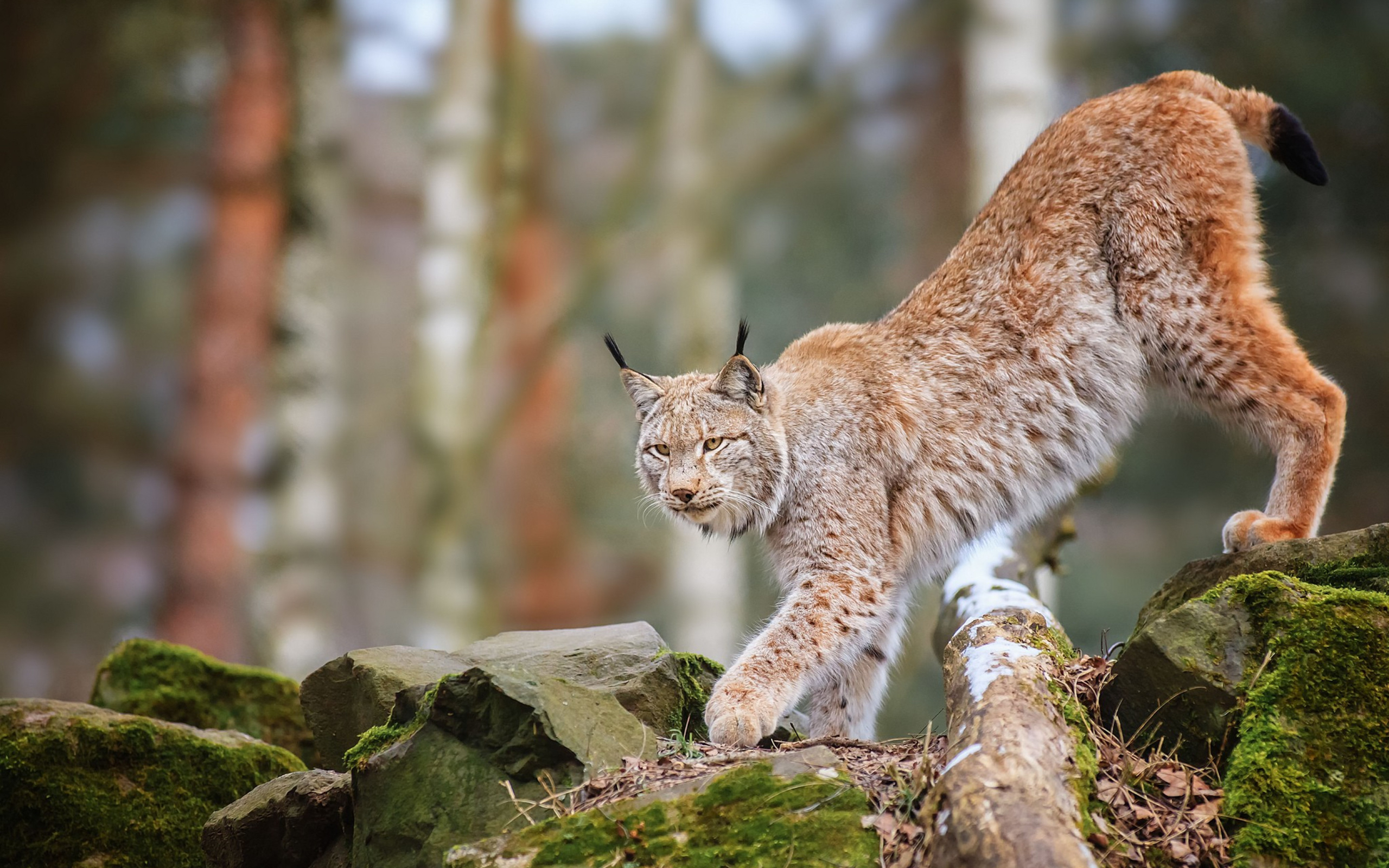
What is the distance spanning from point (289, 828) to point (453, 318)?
9.47 m

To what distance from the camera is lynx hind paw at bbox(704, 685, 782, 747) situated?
369cm

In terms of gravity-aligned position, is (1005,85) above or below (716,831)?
above

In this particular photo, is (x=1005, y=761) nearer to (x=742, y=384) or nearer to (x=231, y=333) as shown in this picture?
(x=742, y=384)

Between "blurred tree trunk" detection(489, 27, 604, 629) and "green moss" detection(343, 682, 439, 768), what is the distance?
9.07 metres

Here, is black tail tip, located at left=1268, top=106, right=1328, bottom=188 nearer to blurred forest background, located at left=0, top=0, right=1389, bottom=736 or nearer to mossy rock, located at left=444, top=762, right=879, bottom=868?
mossy rock, located at left=444, top=762, right=879, bottom=868

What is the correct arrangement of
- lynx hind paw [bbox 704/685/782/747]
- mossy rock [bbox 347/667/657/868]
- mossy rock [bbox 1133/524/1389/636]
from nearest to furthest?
1. mossy rock [bbox 347/667/657/868]
2. mossy rock [bbox 1133/524/1389/636]
3. lynx hind paw [bbox 704/685/782/747]

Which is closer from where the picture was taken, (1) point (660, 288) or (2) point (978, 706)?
(2) point (978, 706)

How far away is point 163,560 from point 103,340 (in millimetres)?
2654

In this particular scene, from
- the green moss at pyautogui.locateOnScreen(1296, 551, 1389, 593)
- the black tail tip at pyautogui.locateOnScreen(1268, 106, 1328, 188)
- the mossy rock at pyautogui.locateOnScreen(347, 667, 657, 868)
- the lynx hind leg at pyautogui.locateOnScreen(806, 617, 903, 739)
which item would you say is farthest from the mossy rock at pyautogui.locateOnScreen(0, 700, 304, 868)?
the black tail tip at pyautogui.locateOnScreen(1268, 106, 1328, 188)

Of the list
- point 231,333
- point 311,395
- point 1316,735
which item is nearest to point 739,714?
point 1316,735

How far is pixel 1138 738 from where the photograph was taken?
3.04 m

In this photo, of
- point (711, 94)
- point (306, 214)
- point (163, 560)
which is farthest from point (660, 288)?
point (163, 560)

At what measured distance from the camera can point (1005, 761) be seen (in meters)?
2.51

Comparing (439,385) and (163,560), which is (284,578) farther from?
(439,385)
